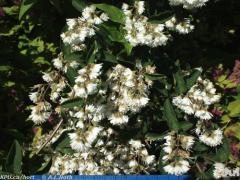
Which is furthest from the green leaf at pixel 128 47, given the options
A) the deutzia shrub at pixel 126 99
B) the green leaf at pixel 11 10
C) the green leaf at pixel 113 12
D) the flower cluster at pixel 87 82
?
the green leaf at pixel 11 10

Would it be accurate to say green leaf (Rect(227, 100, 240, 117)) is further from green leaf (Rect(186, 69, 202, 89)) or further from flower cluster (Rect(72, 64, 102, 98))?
flower cluster (Rect(72, 64, 102, 98))

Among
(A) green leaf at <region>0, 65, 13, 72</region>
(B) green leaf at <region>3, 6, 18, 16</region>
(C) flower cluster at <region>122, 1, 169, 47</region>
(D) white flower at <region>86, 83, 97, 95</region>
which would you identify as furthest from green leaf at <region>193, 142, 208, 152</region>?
(B) green leaf at <region>3, 6, 18, 16</region>

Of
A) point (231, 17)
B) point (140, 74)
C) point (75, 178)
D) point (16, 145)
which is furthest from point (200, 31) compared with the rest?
point (16, 145)

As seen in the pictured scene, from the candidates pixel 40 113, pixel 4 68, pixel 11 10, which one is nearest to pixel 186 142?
pixel 40 113

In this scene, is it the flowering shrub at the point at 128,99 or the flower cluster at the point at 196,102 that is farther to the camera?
the flower cluster at the point at 196,102

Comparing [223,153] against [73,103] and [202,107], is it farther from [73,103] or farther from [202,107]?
[73,103]

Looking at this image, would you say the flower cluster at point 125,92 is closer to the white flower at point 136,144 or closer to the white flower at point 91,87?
the white flower at point 91,87

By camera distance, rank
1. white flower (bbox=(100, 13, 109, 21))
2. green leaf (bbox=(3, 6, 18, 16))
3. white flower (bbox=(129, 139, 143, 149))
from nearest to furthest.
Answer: white flower (bbox=(100, 13, 109, 21))
white flower (bbox=(129, 139, 143, 149))
green leaf (bbox=(3, 6, 18, 16))
